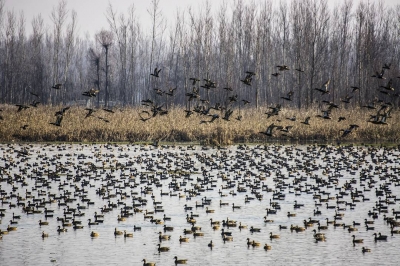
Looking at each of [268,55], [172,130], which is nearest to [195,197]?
[172,130]

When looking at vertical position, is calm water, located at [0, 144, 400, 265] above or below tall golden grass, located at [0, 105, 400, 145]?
below

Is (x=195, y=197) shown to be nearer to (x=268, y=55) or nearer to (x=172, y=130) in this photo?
(x=172, y=130)

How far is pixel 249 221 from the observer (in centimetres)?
1592

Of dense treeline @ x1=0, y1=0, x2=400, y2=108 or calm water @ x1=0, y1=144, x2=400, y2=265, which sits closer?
calm water @ x1=0, y1=144, x2=400, y2=265

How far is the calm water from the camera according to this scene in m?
12.7

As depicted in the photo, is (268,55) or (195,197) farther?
(268,55)

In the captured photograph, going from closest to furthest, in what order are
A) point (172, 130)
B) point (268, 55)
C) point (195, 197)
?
1. point (195, 197)
2. point (172, 130)
3. point (268, 55)

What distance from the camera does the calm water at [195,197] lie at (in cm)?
1267

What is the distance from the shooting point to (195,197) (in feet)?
63.7

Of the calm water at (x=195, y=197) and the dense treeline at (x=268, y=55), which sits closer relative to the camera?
the calm water at (x=195, y=197)

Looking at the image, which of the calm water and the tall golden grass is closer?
the calm water

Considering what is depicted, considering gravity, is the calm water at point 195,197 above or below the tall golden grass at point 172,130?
below

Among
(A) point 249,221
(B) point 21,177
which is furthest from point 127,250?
(B) point 21,177

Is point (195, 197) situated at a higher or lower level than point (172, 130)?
lower
